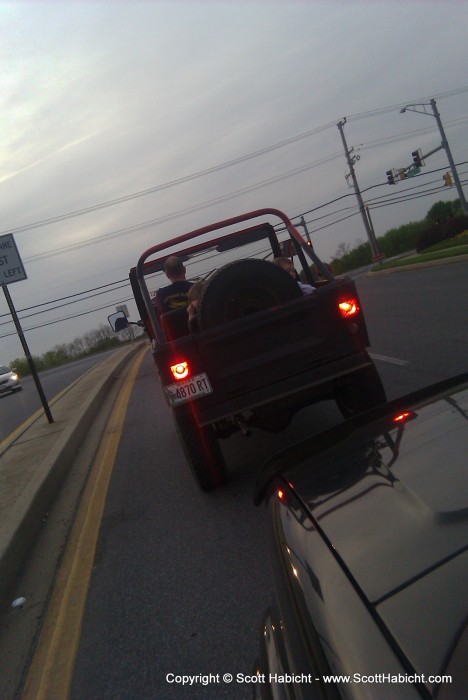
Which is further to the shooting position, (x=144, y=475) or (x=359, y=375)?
(x=144, y=475)

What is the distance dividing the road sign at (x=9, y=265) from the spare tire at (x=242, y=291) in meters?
5.72

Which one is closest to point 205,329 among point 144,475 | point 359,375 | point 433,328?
point 359,375

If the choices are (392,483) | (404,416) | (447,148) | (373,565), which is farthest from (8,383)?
(447,148)

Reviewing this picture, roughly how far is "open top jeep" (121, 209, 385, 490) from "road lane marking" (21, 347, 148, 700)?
116cm

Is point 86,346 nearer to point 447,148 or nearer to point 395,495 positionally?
point 447,148

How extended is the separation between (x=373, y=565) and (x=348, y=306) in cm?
365

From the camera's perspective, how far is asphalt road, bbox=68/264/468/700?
3.09 m

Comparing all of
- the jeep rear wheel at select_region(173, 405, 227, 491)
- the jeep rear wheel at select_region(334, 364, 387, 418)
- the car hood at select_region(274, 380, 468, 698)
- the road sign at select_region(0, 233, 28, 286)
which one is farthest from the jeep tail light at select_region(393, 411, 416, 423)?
→ the road sign at select_region(0, 233, 28, 286)

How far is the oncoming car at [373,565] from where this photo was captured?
1.35 m

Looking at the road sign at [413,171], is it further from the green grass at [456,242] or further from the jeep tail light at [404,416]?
the jeep tail light at [404,416]

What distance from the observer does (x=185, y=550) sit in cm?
446

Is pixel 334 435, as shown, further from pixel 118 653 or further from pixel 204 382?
pixel 204 382

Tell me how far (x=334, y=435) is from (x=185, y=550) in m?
2.27

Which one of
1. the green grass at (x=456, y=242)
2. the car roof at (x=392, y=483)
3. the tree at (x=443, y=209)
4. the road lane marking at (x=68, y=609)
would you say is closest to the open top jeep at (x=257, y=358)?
the road lane marking at (x=68, y=609)
